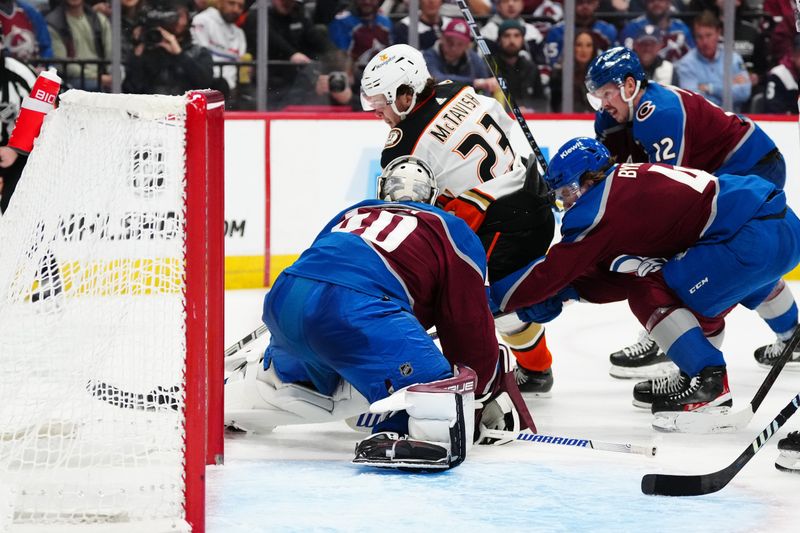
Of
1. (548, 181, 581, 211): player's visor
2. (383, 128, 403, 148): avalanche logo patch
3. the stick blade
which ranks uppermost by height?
(383, 128, 403, 148): avalanche logo patch

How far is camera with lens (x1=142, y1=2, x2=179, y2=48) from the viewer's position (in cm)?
614

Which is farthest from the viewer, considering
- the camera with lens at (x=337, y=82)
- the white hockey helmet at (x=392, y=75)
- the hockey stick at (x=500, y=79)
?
the camera with lens at (x=337, y=82)

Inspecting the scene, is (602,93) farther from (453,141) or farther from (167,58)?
(167,58)

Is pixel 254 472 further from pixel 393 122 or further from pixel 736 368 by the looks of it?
pixel 736 368

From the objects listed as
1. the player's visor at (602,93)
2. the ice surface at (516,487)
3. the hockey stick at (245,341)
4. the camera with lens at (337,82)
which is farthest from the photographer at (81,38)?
the ice surface at (516,487)

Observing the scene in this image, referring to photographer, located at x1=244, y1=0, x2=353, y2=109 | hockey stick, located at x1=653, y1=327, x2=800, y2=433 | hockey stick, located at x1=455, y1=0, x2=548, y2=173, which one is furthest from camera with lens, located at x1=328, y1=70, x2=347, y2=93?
hockey stick, located at x1=653, y1=327, x2=800, y2=433

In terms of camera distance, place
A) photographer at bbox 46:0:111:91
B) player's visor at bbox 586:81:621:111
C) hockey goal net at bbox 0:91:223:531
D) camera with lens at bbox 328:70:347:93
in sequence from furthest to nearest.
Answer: camera with lens at bbox 328:70:347:93 → photographer at bbox 46:0:111:91 → player's visor at bbox 586:81:621:111 → hockey goal net at bbox 0:91:223:531

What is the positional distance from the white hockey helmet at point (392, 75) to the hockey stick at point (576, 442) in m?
1.04

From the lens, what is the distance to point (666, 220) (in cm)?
345

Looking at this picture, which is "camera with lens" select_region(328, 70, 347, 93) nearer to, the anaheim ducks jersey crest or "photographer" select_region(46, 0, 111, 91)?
"photographer" select_region(46, 0, 111, 91)

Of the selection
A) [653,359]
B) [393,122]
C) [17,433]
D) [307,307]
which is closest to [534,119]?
[653,359]

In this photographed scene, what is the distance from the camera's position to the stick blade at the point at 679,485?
2.66 meters

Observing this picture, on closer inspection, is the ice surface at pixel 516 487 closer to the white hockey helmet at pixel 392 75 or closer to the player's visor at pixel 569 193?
the player's visor at pixel 569 193

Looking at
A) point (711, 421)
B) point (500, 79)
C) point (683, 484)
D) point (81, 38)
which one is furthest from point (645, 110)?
point (81, 38)
